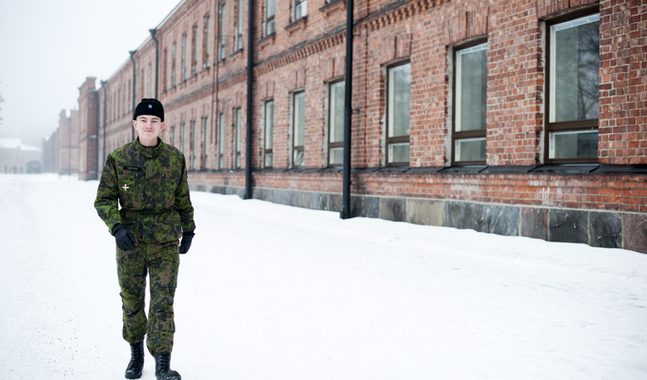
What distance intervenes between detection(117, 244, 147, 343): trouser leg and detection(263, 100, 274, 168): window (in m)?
13.6

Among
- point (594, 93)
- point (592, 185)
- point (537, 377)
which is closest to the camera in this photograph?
point (537, 377)

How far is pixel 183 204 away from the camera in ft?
11.5

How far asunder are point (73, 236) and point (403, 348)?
7.14m

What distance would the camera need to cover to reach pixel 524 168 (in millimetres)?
8156

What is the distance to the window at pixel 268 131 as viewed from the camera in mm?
16984

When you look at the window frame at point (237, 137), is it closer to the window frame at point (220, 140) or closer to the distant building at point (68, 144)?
the window frame at point (220, 140)

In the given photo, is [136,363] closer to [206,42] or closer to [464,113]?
[464,113]

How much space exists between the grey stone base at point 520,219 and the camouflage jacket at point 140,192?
567 cm

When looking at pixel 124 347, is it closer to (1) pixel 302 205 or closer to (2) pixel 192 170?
(1) pixel 302 205

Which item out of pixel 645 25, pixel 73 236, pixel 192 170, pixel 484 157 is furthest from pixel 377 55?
pixel 192 170

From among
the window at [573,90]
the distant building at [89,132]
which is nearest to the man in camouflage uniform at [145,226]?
the window at [573,90]

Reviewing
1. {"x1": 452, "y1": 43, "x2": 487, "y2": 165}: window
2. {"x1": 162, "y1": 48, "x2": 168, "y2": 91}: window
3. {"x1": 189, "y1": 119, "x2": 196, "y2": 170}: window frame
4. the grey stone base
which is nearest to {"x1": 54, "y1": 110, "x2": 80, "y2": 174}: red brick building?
{"x1": 162, "y1": 48, "x2": 168, "y2": 91}: window

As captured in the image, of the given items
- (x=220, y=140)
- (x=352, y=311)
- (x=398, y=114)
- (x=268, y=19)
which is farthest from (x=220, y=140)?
(x=352, y=311)

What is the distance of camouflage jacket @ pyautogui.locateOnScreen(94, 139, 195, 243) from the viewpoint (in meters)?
3.20
